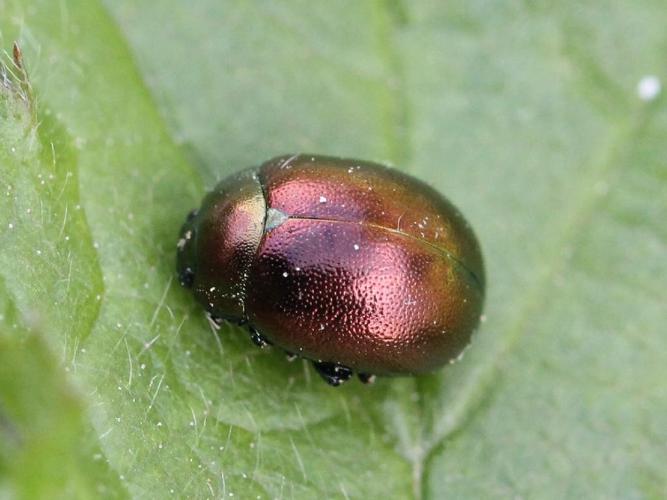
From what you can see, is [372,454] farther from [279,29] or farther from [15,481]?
[279,29]

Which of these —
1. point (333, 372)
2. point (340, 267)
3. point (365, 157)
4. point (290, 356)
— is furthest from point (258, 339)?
point (365, 157)

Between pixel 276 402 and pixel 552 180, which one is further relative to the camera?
pixel 552 180

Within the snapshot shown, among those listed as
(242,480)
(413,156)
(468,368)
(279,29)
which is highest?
(279,29)

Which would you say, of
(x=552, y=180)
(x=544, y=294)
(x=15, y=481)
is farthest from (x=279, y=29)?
(x=15, y=481)

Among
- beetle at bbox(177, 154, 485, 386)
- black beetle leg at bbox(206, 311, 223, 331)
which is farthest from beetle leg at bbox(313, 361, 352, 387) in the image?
black beetle leg at bbox(206, 311, 223, 331)

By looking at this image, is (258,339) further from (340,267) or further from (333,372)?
(340,267)

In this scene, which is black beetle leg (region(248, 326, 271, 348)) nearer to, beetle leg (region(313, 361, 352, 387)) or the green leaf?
the green leaf
